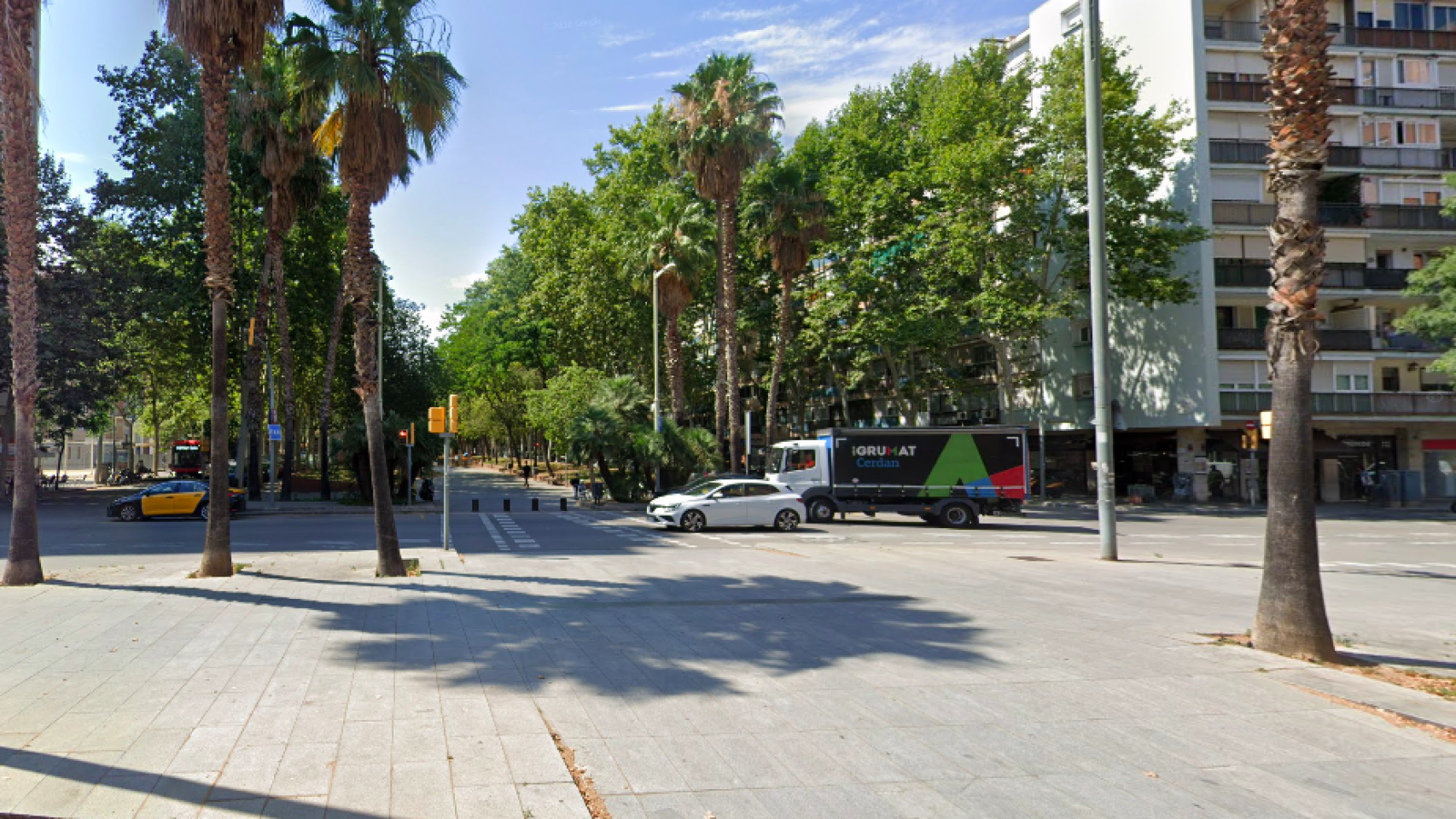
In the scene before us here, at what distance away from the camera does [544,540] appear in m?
20.8

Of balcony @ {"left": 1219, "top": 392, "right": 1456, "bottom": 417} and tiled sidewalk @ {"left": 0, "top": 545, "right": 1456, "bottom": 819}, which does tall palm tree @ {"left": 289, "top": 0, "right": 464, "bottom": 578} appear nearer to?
tiled sidewalk @ {"left": 0, "top": 545, "right": 1456, "bottom": 819}

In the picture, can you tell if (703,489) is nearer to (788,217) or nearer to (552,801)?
(788,217)

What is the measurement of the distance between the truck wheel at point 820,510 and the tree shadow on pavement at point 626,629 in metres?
14.4

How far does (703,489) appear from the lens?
24.4m

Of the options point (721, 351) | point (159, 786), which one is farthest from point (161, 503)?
point (159, 786)

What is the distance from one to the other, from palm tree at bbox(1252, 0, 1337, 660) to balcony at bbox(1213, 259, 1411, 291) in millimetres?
33875

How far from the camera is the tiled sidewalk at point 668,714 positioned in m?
4.73

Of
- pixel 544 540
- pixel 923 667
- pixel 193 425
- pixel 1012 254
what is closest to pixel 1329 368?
pixel 1012 254

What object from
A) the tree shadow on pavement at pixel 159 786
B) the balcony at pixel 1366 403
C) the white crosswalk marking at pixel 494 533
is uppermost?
the balcony at pixel 1366 403

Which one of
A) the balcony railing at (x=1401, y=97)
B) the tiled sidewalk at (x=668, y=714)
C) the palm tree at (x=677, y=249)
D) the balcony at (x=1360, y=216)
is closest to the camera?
the tiled sidewalk at (x=668, y=714)

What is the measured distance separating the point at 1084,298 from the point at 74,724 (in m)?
41.9

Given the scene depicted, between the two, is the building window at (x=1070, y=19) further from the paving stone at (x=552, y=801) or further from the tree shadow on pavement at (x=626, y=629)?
the paving stone at (x=552, y=801)

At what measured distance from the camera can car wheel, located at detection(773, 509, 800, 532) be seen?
24.1m

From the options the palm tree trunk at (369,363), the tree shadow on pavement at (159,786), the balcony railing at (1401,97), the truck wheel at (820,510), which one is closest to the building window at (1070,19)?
the balcony railing at (1401,97)
